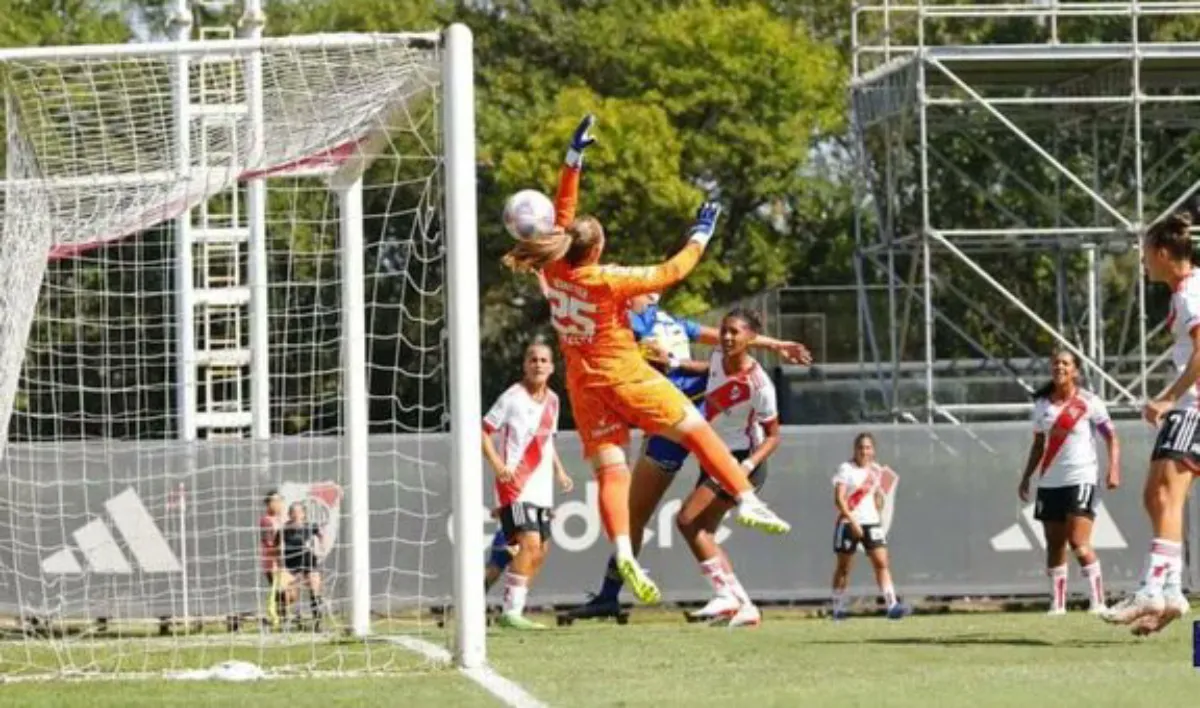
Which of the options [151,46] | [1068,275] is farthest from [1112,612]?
[1068,275]

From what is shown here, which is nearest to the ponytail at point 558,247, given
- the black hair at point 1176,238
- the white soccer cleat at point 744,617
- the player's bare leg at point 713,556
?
the player's bare leg at point 713,556

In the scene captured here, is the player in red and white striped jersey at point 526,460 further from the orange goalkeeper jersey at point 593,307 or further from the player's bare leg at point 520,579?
the orange goalkeeper jersey at point 593,307

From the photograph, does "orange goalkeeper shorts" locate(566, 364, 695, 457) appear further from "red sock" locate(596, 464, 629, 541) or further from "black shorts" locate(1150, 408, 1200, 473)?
"black shorts" locate(1150, 408, 1200, 473)

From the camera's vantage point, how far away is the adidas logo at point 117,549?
74.8ft

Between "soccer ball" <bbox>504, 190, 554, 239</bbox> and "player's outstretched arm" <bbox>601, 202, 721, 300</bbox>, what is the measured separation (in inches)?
18.2

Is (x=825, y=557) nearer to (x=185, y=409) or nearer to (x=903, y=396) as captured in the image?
(x=185, y=409)

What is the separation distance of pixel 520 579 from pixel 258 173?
131 inches

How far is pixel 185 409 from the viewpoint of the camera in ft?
72.6

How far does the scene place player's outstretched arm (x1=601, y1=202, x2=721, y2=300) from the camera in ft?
44.7

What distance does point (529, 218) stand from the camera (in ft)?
45.1

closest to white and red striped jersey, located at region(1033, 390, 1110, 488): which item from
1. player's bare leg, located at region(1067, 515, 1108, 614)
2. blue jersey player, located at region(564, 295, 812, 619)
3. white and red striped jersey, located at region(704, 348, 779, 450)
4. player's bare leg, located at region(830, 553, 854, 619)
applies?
player's bare leg, located at region(1067, 515, 1108, 614)

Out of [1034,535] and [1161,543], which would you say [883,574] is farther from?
[1161,543]

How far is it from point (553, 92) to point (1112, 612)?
34641mm

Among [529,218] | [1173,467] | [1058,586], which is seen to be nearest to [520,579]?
[529,218]
